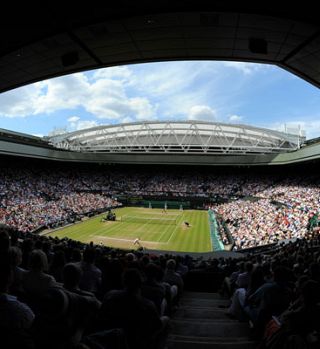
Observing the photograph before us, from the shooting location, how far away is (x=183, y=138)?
4794cm

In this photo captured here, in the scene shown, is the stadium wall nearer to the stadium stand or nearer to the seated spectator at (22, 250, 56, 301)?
the stadium stand

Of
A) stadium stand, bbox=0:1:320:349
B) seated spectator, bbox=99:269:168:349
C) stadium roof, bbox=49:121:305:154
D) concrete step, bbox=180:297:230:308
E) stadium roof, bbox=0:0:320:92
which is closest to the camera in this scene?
stadium stand, bbox=0:1:320:349

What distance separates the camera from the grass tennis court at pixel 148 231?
96.5ft

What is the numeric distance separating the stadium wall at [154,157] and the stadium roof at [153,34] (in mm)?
39135

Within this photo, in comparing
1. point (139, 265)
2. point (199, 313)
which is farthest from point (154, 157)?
point (139, 265)

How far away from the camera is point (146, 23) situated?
435cm

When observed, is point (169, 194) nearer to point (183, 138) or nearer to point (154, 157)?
point (154, 157)

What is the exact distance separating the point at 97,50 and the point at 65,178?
58.1 metres

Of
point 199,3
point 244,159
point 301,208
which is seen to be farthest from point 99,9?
point 244,159

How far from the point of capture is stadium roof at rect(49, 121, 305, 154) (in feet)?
150

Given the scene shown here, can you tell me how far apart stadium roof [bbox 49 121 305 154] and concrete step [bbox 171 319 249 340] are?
40667 millimetres

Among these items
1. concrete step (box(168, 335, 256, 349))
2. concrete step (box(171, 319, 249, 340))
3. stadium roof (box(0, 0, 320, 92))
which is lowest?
concrete step (box(171, 319, 249, 340))

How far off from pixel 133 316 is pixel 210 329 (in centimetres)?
279

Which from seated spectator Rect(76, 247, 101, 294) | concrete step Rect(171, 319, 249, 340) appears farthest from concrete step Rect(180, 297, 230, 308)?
seated spectator Rect(76, 247, 101, 294)
